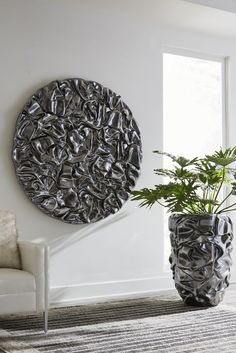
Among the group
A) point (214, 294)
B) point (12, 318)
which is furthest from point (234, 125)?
point (12, 318)

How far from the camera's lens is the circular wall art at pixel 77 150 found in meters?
4.77

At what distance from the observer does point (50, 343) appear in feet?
12.0

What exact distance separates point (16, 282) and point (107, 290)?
1.48 m

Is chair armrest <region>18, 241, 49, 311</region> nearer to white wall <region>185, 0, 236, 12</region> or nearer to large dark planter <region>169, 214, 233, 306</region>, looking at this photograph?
large dark planter <region>169, 214, 233, 306</region>

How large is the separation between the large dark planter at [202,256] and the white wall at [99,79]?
66 cm

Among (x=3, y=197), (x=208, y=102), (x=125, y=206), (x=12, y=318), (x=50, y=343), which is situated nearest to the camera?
(x=50, y=343)

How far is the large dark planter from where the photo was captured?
4.73 meters

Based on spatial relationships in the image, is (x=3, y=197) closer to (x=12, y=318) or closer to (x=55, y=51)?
(x=12, y=318)

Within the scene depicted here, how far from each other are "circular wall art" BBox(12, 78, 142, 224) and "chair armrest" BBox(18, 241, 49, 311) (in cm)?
80

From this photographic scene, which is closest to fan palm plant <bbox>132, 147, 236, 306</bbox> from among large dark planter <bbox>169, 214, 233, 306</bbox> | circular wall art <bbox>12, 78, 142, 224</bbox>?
large dark planter <bbox>169, 214, 233, 306</bbox>

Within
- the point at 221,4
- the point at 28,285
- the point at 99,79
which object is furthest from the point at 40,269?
the point at 221,4

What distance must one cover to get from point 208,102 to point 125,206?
1.51m

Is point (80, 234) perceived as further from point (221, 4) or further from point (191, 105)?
point (221, 4)

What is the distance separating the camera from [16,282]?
12.6ft
